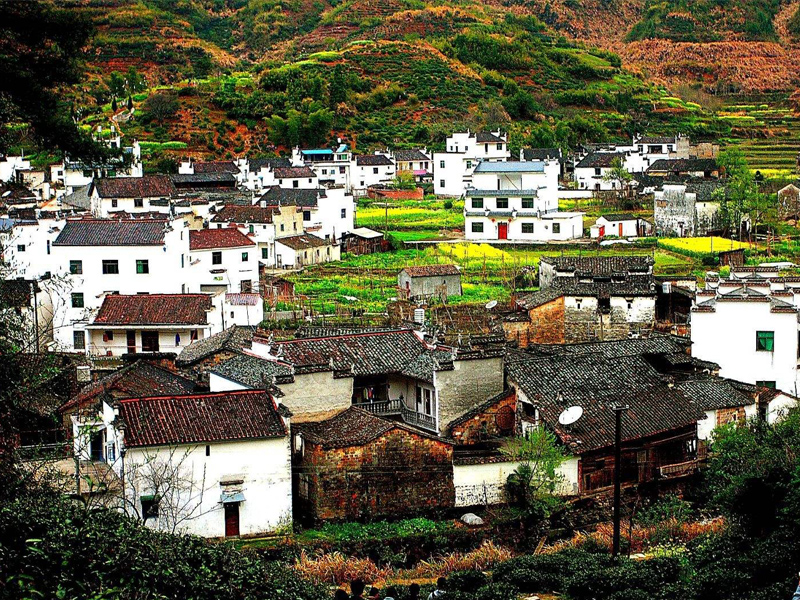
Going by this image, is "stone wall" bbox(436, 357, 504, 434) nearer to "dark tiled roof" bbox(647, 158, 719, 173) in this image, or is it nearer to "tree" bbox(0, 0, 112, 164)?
"tree" bbox(0, 0, 112, 164)

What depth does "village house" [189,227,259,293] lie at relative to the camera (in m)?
37.8

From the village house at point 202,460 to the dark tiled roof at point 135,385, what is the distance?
2514 millimetres

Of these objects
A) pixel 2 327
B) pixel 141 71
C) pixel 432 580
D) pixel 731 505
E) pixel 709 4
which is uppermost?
pixel 709 4

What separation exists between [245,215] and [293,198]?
3.80m

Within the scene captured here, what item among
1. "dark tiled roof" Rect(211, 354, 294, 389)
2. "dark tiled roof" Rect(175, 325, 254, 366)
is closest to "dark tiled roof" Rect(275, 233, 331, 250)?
"dark tiled roof" Rect(175, 325, 254, 366)

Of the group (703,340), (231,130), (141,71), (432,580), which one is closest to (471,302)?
(703,340)

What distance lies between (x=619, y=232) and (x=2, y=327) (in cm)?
3846

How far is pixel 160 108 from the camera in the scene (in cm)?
7612

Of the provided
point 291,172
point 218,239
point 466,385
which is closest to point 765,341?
point 466,385

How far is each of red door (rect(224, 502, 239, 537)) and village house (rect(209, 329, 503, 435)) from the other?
2.78m

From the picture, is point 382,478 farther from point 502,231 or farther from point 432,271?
point 502,231

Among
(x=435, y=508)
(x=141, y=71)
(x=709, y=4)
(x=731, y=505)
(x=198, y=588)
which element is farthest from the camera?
(x=709, y=4)

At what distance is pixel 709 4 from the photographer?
130 meters

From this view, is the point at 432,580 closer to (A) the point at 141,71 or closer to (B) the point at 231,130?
(B) the point at 231,130
